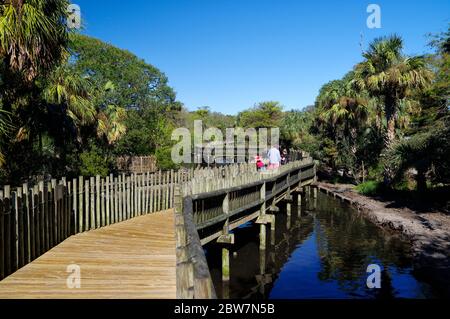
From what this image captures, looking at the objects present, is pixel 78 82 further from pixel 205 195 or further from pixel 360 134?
pixel 360 134

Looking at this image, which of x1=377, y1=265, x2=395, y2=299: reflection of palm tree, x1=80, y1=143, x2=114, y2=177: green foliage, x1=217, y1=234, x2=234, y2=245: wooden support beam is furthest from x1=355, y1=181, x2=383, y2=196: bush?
x1=217, y1=234, x2=234, y2=245: wooden support beam

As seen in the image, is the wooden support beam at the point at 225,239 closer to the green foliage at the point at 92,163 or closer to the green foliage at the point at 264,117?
the green foliage at the point at 92,163

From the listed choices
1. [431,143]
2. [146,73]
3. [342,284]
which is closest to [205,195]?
[342,284]

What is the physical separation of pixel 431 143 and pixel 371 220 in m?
5.52

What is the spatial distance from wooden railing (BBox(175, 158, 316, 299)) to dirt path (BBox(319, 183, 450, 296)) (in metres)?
5.64

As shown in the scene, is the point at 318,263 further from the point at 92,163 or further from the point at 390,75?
the point at 390,75

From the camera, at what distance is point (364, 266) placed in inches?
582

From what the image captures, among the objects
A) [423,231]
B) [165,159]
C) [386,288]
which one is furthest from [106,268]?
[165,159]

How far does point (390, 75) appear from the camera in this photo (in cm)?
2592

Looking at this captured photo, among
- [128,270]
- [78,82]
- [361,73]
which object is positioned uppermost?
[361,73]

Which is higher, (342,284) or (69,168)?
(69,168)

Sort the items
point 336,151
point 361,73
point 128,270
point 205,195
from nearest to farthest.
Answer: point 128,270 → point 205,195 → point 361,73 → point 336,151

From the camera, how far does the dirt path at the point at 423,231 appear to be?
12776 mm

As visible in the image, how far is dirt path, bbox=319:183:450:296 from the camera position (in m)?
12.8
